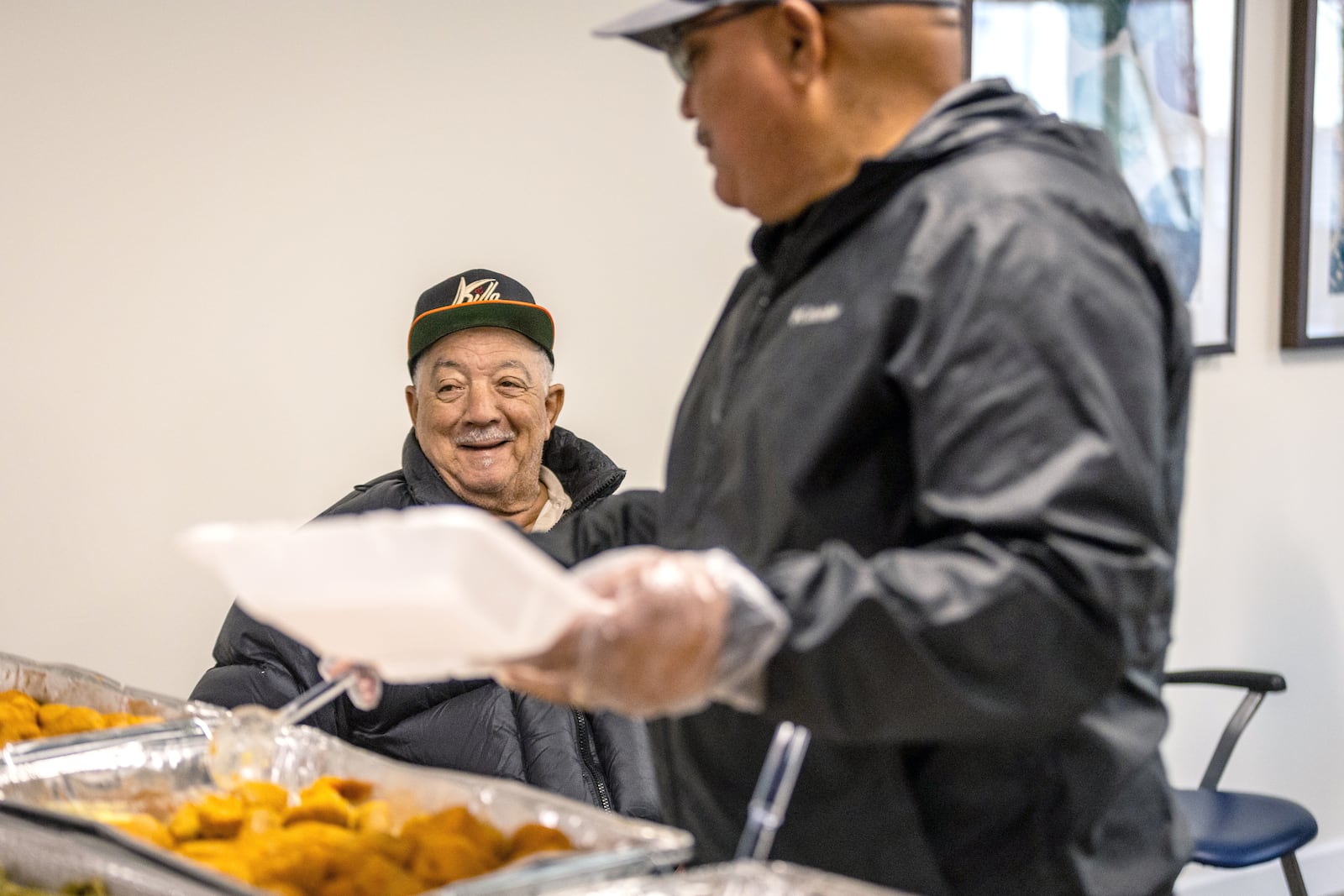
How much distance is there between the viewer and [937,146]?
3.69 ft

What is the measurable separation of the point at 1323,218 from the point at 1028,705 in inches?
120

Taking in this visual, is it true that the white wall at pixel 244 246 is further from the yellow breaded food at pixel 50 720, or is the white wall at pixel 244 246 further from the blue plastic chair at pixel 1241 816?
the blue plastic chair at pixel 1241 816

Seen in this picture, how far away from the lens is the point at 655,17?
1.17 meters

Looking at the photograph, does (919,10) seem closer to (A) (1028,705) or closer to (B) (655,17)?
(B) (655,17)

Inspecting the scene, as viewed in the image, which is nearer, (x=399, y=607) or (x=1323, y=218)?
(x=399, y=607)

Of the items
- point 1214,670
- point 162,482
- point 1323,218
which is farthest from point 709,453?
point 1323,218

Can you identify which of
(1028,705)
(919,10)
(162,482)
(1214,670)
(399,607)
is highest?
(919,10)

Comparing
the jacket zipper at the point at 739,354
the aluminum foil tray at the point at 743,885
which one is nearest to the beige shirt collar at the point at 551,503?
the jacket zipper at the point at 739,354

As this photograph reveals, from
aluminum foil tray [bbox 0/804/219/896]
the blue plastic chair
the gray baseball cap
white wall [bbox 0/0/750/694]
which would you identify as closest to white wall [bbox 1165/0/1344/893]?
the blue plastic chair

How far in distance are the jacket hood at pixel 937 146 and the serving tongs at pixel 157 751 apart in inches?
24.4

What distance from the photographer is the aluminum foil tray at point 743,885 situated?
92 cm

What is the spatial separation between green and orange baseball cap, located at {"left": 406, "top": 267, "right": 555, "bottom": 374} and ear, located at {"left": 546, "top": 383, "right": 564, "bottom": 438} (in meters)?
0.11

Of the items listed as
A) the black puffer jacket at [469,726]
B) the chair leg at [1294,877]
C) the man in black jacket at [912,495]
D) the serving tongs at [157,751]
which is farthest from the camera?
the chair leg at [1294,877]

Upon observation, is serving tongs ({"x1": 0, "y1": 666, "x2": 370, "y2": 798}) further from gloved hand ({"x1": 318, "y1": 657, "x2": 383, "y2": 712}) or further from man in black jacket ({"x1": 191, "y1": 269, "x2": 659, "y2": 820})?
man in black jacket ({"x1": 191, "y1": 269, "x2": 659, "y2": 820})
